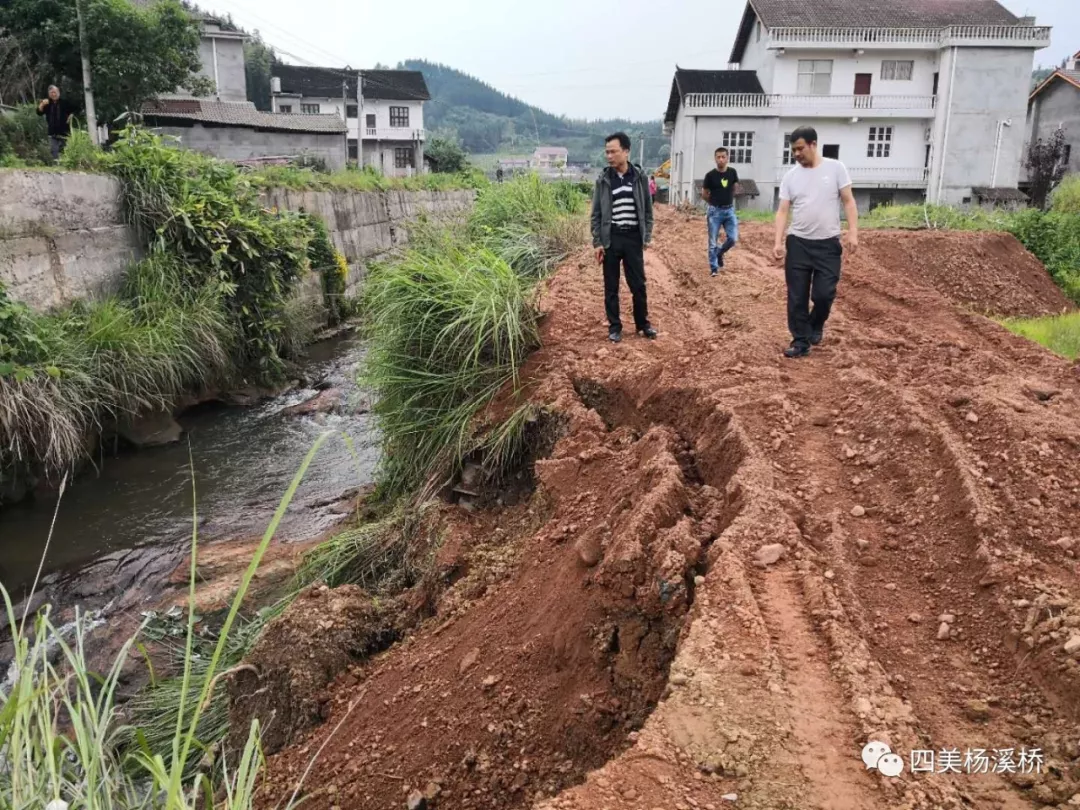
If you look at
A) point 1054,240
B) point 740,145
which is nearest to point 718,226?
point 1054,240

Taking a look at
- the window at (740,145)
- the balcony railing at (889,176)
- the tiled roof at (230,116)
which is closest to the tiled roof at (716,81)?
the window at (740,145)

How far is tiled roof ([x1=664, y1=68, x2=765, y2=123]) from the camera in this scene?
110ft

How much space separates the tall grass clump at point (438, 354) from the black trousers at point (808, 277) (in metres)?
1.98

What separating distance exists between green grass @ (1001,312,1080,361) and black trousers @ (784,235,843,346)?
2019 millimetres

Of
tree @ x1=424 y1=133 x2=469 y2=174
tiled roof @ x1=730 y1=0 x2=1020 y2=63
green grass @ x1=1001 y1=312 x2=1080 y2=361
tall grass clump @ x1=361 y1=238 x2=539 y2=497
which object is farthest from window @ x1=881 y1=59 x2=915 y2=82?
Result: tall grass clump @ x1=361 y1=238 x2=539 y2=497

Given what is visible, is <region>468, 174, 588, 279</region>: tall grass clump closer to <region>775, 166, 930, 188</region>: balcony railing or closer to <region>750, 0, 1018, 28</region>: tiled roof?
<region>775, 166, 930, 188</region>: balcony railing

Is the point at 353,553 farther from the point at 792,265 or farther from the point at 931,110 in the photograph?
the point at 931,110

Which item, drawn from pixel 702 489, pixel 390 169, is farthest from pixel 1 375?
pixel 390 169

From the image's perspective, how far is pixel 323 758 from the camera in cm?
354

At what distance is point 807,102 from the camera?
3256 cm

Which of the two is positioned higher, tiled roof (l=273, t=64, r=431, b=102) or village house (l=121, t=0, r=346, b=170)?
tiled roof (l=273, t=64, r=431, b=102)

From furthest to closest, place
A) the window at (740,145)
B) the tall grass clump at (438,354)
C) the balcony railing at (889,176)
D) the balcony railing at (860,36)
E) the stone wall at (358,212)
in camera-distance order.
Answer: the balcony railing at (889,176) → the window at (740,145) → the balcony railing at (860,36) → the stone wall at (358,212) → the tall grass clump at (438,354)

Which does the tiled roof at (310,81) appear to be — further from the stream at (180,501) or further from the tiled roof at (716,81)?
the stream at (180,501)

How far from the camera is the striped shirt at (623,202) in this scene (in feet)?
21.4
